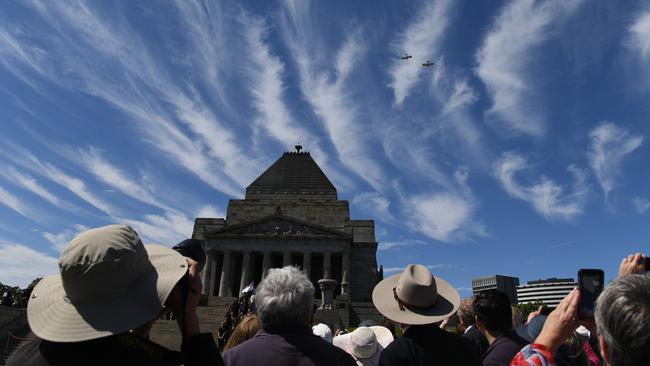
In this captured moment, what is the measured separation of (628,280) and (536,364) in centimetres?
63

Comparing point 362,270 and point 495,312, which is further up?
point 362,270

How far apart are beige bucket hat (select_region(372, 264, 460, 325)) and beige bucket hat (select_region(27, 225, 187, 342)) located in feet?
8.30

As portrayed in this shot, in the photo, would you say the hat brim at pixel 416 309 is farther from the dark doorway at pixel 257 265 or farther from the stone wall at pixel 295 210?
the stone wall at pixel 295 210

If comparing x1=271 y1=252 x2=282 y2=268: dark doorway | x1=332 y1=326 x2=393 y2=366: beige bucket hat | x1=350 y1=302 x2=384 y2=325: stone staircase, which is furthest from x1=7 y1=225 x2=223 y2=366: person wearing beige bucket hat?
x1=271 y1=252 x2=282 y2=268: dark doorway

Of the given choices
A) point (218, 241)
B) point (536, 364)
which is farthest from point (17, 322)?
point (536, 364)

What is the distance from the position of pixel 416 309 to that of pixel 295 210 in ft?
170

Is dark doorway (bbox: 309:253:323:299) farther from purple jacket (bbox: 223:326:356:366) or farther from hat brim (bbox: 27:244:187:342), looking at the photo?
hat brim (bbox: 27:244:187:342)

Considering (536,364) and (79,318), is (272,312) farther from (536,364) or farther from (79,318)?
(536,364)

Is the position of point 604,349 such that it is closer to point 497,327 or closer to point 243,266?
point 497,327

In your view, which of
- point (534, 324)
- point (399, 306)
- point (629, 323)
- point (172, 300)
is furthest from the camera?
point (534, 324)

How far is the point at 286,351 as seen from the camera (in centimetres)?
335

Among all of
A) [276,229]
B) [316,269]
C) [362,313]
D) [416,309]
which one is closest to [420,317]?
[416,309]

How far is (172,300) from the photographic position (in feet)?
8.13

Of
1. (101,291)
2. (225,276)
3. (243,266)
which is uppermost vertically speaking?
(243,266)
